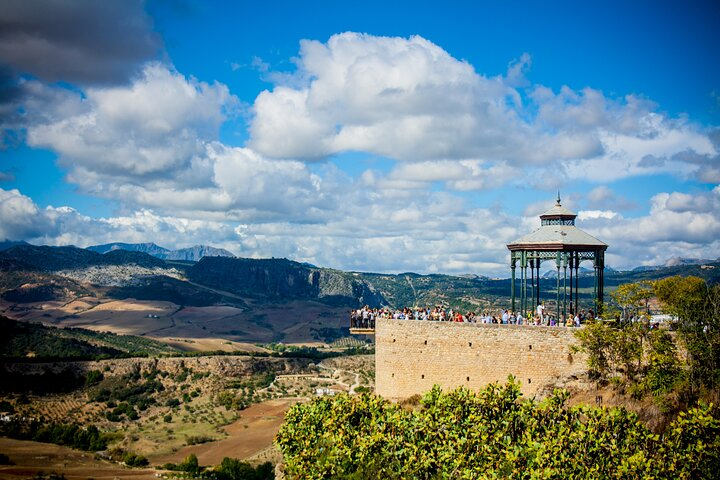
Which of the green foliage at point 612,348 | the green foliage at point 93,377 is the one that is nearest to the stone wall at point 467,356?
the green foliage at point 612,348

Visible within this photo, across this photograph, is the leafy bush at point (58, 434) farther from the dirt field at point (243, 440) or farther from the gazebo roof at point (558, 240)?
the gazebo roof at point (558, 240)

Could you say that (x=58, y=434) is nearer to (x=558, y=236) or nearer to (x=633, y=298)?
(x=558, y=236)

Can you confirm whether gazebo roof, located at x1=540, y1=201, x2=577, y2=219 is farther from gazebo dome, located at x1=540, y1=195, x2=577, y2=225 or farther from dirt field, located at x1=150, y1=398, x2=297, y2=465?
dirt field, located at x1=150, y1=398, x2=297, y2=465

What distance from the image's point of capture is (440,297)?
19412cm

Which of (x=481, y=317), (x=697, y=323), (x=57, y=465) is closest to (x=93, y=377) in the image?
(x=57, y=465)

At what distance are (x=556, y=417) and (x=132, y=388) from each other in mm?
61968

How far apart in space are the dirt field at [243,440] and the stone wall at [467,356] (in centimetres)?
2662

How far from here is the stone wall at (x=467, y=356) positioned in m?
26.7

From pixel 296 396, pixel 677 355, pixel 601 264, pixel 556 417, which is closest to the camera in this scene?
pixel 556 417

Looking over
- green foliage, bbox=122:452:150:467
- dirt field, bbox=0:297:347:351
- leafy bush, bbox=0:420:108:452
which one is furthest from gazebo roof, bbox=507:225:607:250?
dirt field, bbox=0:297:347:351

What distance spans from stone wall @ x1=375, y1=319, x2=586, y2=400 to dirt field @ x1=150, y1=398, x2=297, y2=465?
1048 inches

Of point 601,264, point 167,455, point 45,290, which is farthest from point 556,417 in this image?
point 45,290

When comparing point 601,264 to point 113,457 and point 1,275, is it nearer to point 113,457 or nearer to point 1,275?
point 113,457

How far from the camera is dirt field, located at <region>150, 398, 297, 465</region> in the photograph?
177 ft
